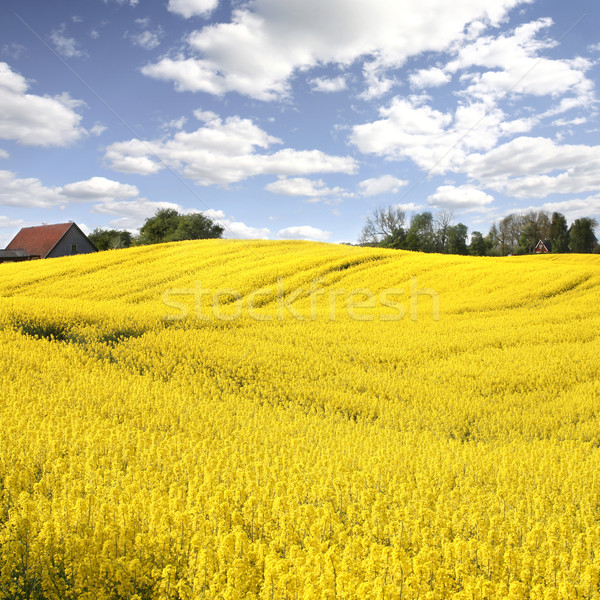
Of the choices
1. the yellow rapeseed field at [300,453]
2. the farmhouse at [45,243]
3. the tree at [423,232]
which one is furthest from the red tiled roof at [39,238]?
the tree at [423,232]

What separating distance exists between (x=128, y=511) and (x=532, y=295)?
1905 centimetres

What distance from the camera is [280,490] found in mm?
4414

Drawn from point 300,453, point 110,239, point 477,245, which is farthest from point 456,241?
point 300,453

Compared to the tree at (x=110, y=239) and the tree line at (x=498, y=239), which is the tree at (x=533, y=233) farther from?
the tree at (x=110, y=239)

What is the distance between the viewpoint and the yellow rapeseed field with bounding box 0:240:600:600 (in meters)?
3.40

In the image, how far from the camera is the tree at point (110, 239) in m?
70.9

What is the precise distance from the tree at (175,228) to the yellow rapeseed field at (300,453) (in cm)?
4718

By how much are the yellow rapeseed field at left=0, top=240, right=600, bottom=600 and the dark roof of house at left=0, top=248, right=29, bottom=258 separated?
4166cm

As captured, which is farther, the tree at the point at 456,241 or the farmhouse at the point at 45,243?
the tree at the point at 456,241

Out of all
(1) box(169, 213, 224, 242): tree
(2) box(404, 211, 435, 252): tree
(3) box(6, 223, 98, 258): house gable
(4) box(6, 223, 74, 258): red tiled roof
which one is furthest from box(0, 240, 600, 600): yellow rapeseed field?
(2) box(404, 211, 435, 252): tree

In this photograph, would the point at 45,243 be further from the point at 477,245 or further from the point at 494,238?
the point at 494,238

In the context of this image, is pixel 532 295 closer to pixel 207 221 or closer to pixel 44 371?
pixel 44 371

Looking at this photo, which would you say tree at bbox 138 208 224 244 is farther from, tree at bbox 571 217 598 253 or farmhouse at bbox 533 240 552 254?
tree at bbox 571 217 598 253

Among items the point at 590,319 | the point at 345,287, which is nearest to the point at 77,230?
the point at 345,287
